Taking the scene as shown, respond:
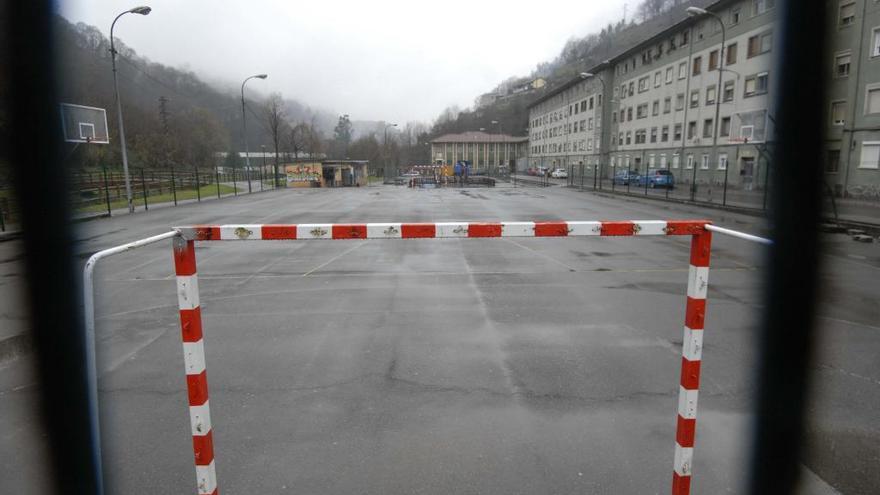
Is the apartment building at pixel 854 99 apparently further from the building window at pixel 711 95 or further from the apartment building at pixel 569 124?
the apartment building at pixel 569 124

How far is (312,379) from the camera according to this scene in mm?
4633

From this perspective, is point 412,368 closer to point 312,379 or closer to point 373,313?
point 312,379

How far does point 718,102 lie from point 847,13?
802cm

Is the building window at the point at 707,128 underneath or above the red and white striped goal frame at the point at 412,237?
above

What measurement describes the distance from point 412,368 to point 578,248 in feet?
26.2

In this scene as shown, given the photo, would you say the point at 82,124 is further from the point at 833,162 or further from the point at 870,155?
the point at 833,162

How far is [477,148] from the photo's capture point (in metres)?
127

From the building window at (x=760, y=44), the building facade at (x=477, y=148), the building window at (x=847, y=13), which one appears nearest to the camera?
the building window at (x=847, y=13)

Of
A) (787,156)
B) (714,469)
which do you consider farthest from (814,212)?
(714,469)

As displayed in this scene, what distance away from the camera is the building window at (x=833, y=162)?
1174 inches

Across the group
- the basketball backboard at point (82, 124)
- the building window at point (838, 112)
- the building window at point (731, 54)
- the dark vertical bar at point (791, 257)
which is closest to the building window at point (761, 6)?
the building window at point (731, 54)

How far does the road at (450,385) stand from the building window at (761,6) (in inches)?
1350

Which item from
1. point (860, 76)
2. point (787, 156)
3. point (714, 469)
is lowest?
point (714, 469)

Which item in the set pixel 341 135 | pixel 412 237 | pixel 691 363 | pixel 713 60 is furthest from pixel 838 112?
pixel 341 135
